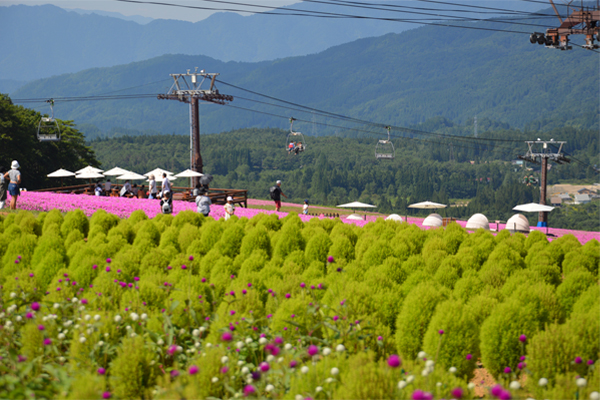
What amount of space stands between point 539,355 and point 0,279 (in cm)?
771

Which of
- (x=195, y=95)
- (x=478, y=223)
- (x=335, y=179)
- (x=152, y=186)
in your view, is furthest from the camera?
(x=335, y=179)

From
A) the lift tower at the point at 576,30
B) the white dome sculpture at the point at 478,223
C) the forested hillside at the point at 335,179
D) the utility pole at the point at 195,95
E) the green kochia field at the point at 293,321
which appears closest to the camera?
the green kochia field at the point at 293,321

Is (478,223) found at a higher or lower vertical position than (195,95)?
lower

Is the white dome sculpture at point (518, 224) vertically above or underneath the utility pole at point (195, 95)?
underneath

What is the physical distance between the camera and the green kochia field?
15.8 feet

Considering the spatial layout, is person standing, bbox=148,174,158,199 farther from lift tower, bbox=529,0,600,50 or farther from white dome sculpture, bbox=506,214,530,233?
white dome sculpture, bbox=506,214,530,233

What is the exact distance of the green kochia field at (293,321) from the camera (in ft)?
15.8

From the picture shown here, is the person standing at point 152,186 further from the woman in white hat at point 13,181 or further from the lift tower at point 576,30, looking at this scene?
the lift tower at point 576,30

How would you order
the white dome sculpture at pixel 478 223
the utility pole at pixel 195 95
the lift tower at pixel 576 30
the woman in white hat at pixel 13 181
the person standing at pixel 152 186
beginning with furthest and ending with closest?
the utility pole at pixel 195 95
the white dome sculpture at pixel 478 223
the person standing at pixel 152 186
the lift tower at pixel 576 30
the woman in white hat at pixel 13 181

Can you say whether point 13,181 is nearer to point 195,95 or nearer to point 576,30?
point 195,95

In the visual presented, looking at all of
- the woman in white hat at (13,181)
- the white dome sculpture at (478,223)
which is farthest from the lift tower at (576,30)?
the woman in white hat at (13,181)

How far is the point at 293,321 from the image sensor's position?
20.6 ft

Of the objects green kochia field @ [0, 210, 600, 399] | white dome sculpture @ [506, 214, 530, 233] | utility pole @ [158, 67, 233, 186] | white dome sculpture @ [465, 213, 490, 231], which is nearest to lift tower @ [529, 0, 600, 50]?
white dome sculpture @ [506, 214, 530, 233]

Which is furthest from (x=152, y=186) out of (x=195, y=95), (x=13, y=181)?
(x=195, y=95)
